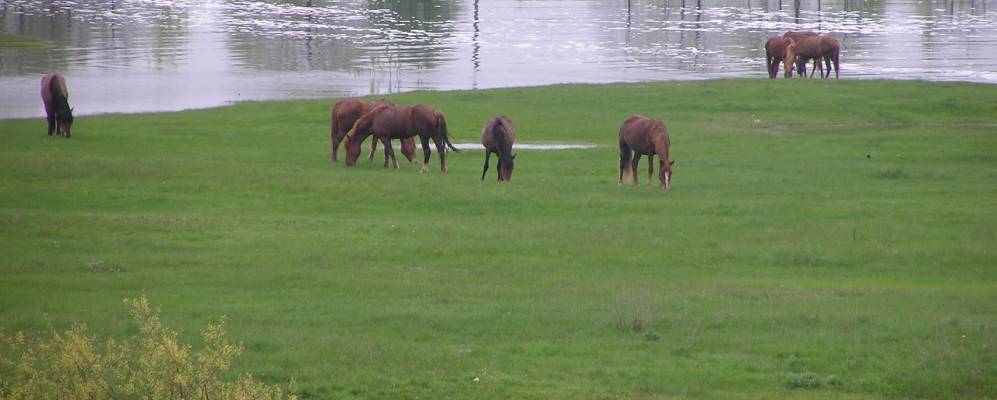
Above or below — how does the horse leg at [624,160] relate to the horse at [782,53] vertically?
below

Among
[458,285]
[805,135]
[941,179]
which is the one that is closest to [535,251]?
[458,285]

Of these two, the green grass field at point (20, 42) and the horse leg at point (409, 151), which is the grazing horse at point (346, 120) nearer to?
the horse leg at point (409, 151)

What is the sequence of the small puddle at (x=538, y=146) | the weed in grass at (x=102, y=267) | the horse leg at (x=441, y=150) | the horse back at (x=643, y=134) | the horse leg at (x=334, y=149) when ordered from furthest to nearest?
the small puddle at (x=538, y=146) < the horse leg at (x=334, y=149) < the horse leg at (x=441, y=150) < the horse back at (x=643, y=134) < the weed in grass at (x=102, y=267)

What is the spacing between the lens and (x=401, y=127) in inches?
983

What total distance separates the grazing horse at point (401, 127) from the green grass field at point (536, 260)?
0.64 meters

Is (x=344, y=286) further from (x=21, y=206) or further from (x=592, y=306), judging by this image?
(x=21, y=206)

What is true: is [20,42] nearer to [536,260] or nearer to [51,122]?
[51,122]

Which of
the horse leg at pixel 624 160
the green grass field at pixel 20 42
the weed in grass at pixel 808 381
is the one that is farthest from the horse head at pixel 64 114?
the green grass field at pixel 20 42

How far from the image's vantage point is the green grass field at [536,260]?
1095cm

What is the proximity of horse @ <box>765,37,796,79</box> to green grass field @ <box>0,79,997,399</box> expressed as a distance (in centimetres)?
1364

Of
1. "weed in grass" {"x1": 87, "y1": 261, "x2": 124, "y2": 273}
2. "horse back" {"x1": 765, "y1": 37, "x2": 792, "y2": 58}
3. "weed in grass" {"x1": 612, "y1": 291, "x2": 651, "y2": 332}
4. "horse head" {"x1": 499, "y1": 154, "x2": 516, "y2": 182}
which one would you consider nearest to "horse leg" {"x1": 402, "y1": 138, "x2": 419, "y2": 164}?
"horse head" {"x1": 499, "y1": 154, "x2": 516, "y2": 182}

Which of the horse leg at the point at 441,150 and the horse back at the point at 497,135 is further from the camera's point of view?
the horse leg at the point at 441,150

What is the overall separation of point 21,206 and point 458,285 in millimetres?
8706

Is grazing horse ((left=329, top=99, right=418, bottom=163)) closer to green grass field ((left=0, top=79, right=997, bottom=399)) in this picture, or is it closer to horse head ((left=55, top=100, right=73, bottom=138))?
green grass field ((left=0, top=79, right=997, bottom=399))
